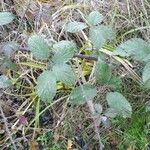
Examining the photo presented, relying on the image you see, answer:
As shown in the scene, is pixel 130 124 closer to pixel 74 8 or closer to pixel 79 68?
pixel 79 68

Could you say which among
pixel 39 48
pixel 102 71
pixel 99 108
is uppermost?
pixel 39 48

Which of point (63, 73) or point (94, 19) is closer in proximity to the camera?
point (63, 73)

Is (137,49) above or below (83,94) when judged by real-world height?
above

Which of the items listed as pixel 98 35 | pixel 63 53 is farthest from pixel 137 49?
pixel 63 53

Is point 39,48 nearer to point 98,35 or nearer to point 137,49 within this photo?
point 98,35

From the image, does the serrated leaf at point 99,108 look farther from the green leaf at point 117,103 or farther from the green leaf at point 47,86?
the green leaf at point 47,86

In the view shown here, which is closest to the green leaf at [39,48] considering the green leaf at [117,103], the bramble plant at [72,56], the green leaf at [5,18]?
the bramble plant at [72,56]

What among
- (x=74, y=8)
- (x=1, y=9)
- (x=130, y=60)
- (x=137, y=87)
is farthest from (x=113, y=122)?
(x=1, y=9)
